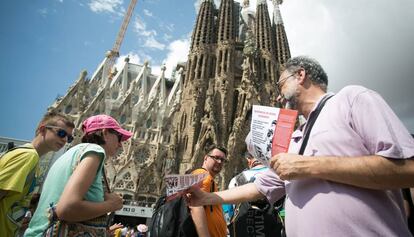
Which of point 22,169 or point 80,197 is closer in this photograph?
point 80,197

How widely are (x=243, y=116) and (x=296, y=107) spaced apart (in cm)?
2312

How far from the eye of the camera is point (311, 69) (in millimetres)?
1842

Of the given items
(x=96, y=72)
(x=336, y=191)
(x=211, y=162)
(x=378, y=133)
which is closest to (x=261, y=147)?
(x=336, y=191)

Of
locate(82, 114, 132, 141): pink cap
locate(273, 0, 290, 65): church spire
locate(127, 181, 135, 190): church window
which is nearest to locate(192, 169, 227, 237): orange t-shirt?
locate(82, 114, 132, 141): pink cap

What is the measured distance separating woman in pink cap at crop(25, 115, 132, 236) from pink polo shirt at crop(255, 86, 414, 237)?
4.45ft

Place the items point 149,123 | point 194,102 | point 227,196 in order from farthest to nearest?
point 149,123 < point 194,102 < point 227,196

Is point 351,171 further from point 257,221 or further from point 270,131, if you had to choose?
point 257,221

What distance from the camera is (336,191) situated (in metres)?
1.30

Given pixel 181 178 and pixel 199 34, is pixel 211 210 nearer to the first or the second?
pixel 181 178

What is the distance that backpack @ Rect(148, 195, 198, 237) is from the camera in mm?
2822

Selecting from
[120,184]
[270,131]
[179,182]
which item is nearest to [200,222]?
[179,182]

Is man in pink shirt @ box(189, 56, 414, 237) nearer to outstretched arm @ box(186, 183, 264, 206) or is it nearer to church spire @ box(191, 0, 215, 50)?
outstretched arm @ box(186, 183, 264, 206)

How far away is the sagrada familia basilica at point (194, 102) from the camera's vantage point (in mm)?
24184

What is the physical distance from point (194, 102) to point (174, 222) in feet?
75.6
